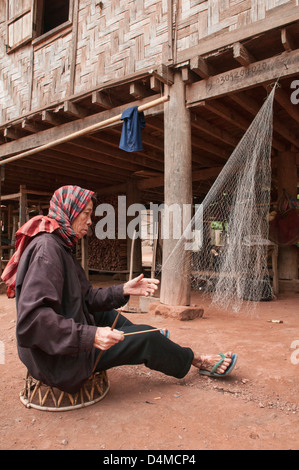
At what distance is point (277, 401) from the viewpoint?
6.95ft

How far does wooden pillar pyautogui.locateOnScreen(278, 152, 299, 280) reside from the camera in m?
6.57

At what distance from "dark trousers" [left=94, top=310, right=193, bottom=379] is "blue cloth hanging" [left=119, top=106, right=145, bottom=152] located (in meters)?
3.02

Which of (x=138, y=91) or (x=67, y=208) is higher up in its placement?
(x=138, y=91)

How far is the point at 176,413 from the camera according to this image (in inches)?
75.7

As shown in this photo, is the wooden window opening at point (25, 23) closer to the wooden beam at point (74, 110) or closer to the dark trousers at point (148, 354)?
the wooden beam at point (74, 110)

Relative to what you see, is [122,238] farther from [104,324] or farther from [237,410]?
[237,410]

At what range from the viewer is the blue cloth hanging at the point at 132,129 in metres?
4.55

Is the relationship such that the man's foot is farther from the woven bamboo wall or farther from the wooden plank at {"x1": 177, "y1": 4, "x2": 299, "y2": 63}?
the woven bamboo wall

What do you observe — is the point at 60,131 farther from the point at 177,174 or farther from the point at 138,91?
the point at 177,174

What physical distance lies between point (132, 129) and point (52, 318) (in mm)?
3482

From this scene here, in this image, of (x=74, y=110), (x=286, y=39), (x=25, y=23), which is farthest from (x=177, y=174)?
(x=25, y=23)
